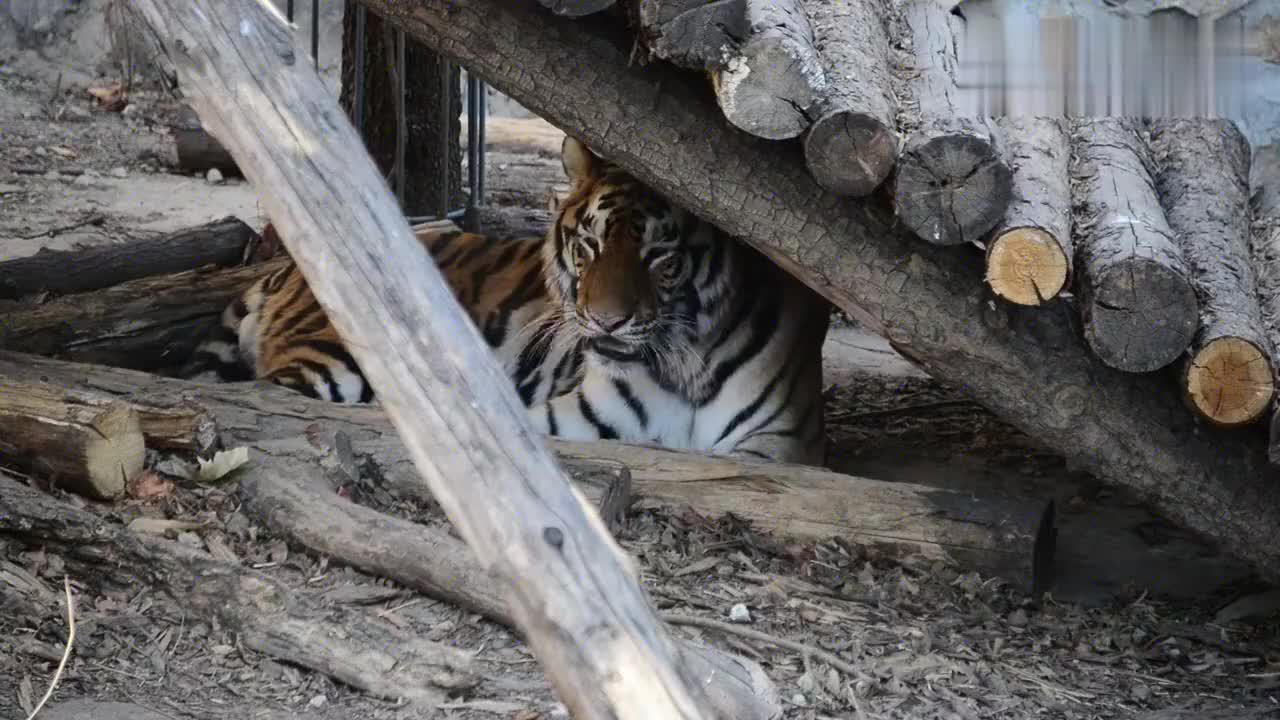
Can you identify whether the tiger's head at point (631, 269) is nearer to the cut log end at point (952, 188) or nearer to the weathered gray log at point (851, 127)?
the weathered gray log at point (851, 127)

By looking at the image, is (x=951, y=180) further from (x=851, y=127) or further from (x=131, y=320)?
(x=131, y=320)

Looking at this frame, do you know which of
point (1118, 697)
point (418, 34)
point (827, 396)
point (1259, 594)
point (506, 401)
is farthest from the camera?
point (827, 396)

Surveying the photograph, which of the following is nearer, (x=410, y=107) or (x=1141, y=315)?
(x=1141, y=315)

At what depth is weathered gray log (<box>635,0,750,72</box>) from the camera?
9.64ft

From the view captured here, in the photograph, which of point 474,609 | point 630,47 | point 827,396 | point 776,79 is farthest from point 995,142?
point 827,396

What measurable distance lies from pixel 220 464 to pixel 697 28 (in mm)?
1957

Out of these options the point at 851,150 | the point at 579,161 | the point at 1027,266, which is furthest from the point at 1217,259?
the point at 579,161

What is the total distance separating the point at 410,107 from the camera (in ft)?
22.4

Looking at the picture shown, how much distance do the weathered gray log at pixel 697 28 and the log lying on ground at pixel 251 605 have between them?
1465 mm

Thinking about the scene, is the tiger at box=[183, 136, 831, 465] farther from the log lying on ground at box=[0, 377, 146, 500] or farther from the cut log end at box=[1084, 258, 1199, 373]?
the cut log end at box=[1084, 258, 1199, 373]

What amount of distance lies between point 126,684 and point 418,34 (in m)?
1.81

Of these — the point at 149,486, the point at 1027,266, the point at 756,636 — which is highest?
the point at 1027,266

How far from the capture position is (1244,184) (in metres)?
3.74

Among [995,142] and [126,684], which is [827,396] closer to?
[995,142]
